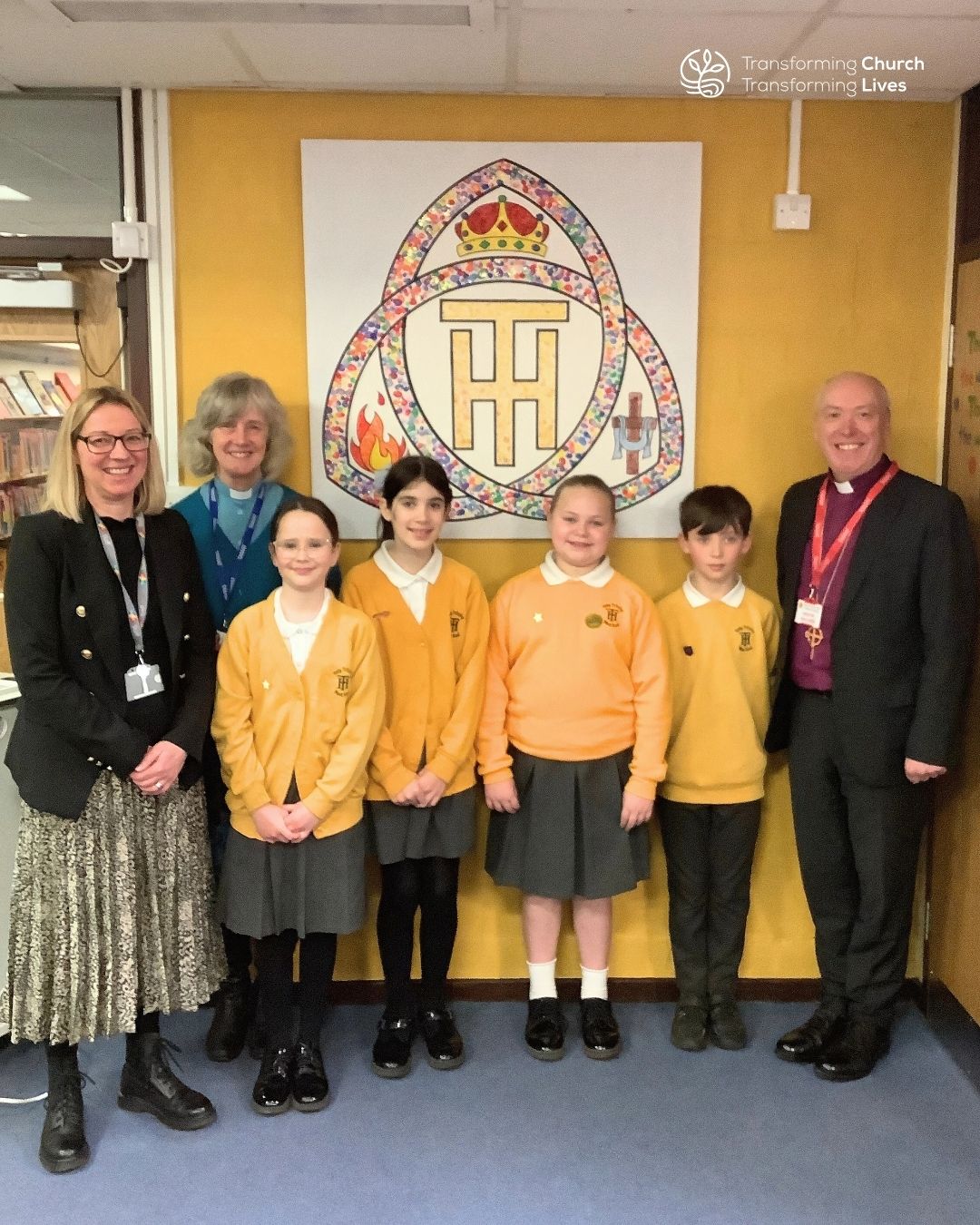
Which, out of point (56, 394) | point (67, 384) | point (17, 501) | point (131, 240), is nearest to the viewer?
point (131, 240)

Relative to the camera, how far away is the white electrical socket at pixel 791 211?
2.71m

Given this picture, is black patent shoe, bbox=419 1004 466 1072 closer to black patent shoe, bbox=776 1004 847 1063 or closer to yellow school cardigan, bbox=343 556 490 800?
yellow school cardigan, bbox=343 556 490 800

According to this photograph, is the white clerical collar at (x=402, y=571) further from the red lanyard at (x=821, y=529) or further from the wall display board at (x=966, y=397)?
the wall display board at (x=966, y=397)

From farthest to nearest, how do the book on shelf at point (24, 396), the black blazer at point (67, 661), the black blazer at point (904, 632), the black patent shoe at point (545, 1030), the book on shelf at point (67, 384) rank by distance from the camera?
the book on shelf at point (24, 396) → the book on shelf at point (67, 384) → the black patent shoe at point (545, 1030) → the black blazer at point (904, 632) → the black blazer at point (67, 661)

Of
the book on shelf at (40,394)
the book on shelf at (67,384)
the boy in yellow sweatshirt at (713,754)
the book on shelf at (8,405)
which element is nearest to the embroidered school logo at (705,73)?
the boy in yellow sweatshirt at (713,754)

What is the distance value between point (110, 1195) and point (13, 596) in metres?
1.27

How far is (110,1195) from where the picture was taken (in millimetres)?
2150

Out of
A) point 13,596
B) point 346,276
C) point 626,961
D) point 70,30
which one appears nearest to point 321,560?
point 13,596

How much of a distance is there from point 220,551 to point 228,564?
4 cm

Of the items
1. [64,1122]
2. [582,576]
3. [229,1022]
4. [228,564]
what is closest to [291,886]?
[229,1022]

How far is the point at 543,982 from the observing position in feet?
9.10

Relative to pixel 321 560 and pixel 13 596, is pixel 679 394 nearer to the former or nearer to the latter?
pixel 321 560

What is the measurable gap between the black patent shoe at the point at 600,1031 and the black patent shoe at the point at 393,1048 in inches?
18.2

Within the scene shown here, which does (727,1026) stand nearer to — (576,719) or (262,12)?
(576,719)
